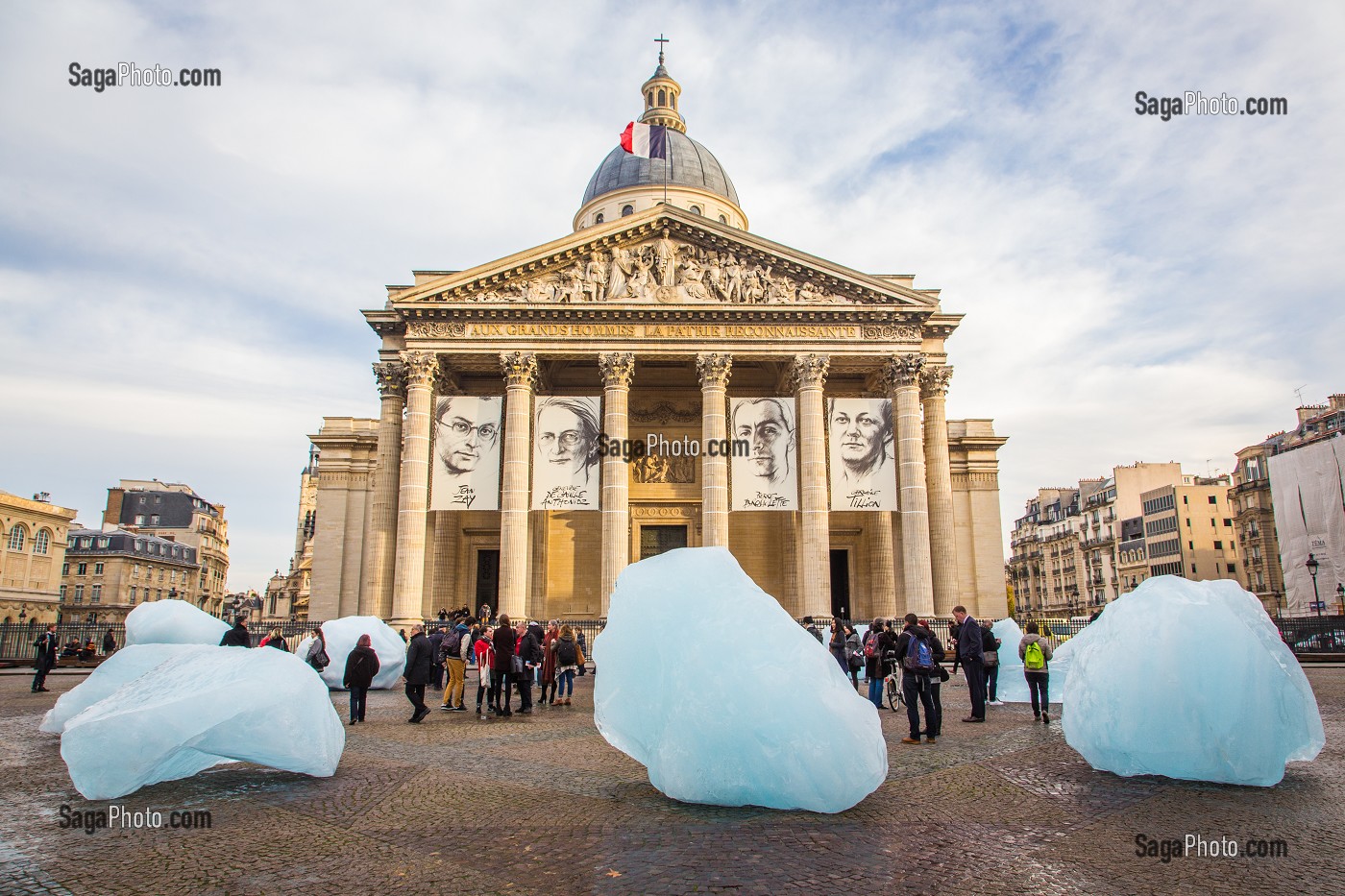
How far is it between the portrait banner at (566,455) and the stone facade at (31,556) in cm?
3810

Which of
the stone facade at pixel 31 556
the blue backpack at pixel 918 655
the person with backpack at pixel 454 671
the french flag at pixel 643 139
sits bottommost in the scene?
the person with backpack at pixel 454 671

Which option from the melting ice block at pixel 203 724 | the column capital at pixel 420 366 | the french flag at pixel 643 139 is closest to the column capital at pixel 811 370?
the french flag at pixel 643 139

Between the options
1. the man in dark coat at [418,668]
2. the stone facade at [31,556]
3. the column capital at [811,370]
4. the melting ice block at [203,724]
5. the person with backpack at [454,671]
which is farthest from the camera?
the stone facade at [31,556]

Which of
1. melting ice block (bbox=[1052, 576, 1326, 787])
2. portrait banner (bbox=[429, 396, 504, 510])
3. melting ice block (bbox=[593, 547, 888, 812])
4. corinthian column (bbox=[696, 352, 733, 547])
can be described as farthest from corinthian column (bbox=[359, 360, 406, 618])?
melting ice block (bbox=[1052, 576, 1326, 787])

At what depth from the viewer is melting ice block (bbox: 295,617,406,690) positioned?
17.1m

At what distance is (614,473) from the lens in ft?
96.0

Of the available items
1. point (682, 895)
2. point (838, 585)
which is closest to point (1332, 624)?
point (838, 585)

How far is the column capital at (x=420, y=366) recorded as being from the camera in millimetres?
29250

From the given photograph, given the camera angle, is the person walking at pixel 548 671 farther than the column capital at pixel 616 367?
No

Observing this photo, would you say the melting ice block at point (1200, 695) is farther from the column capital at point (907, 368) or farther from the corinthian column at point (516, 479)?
the column capital at point (907, 368)

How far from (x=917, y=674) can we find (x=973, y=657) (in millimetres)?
1984

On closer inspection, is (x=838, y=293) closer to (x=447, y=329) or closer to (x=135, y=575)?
(x=447, y=329)

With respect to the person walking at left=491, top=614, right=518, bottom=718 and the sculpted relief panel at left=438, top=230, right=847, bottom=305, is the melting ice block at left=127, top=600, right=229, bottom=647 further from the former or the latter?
the sculpted relief panel at left=438, top=230, right=847, bottom=305

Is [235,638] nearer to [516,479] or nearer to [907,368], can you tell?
[516,479]
